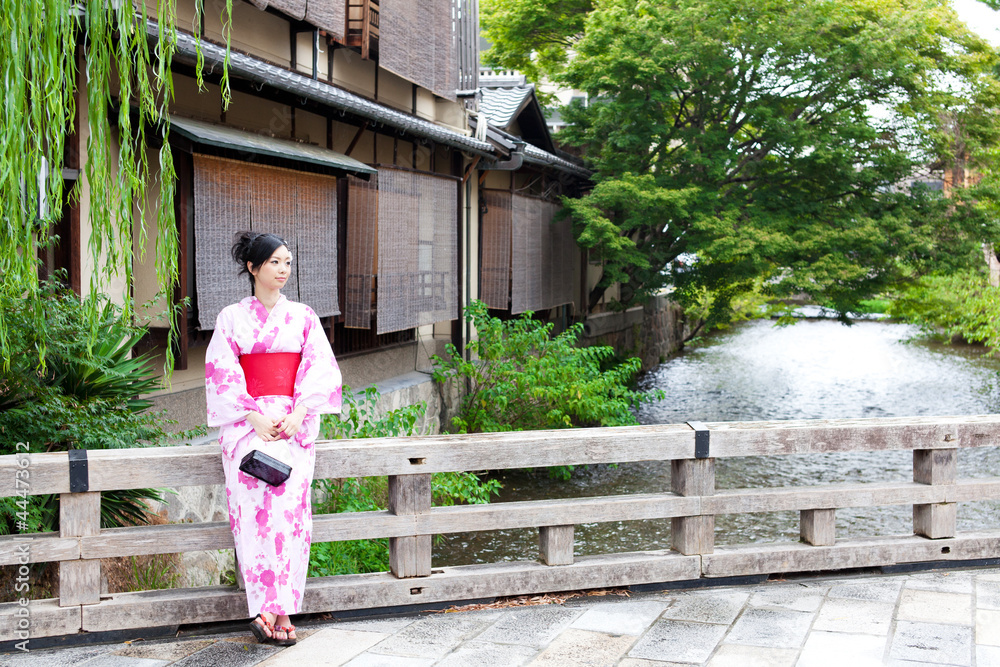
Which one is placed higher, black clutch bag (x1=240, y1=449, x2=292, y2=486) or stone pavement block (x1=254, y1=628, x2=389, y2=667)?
black clutch bag (x1=240, y1=449, x2=292, y2=486)

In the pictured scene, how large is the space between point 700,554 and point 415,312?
246 inches

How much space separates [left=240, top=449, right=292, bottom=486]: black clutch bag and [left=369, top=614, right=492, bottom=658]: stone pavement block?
91 cm

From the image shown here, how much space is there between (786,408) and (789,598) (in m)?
13.0

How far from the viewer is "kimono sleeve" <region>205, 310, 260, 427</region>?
3994 millimetres

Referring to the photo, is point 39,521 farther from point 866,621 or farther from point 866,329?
point 866,329

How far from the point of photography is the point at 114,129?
632 centimetres


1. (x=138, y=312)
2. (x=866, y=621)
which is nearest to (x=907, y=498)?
(x=866, y=621)

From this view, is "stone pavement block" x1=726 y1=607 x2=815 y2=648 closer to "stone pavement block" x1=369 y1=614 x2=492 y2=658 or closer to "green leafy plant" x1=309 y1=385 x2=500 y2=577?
"stone pavement block" x1=369 y1=614 x2=492 y2=658

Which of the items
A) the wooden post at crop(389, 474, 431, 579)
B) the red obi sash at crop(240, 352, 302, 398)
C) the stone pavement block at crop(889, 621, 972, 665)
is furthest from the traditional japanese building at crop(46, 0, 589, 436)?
the stone pavement block at crop(889, 621, 972, 665)

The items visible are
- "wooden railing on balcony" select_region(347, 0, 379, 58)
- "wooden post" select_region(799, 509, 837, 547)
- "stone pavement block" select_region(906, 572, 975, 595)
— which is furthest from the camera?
"wooden railing on balcony" select_region(347, 0, 379, 58)

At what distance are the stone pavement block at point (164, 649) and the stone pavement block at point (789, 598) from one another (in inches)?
111

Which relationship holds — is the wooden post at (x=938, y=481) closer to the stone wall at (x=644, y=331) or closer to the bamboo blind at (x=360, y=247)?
the bamboo blind at (x=360, y=247)

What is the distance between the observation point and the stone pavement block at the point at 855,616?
4.23 meters

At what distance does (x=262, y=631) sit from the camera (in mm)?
3984
